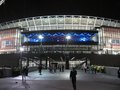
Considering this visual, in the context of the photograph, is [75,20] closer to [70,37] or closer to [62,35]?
[62,35]

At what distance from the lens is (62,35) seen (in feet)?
352

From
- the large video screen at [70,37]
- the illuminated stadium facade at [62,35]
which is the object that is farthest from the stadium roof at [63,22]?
the large video screen at [70,37]

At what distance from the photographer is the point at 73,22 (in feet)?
383

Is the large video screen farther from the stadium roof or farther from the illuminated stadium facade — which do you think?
the stadium roof

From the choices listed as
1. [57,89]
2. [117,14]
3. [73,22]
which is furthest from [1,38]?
[57,89]

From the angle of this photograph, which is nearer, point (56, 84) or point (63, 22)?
point (56, 84)

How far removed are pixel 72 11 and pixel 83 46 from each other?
18.7m

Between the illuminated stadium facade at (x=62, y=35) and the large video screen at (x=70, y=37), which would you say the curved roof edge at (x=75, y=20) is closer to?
the illuminated stadium facade at (x=62, y=35)

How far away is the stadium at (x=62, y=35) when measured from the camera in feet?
345

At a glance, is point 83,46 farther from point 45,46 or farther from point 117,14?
point 117,14

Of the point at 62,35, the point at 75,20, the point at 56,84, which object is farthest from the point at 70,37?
the point at 56,84

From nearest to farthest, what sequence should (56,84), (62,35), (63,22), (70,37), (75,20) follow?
(56,84) → (70,37) → (62,35) → (75,20) → (63,22)

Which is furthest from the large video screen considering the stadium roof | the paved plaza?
the paved plaza

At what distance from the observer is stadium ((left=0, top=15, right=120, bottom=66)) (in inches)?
4141
